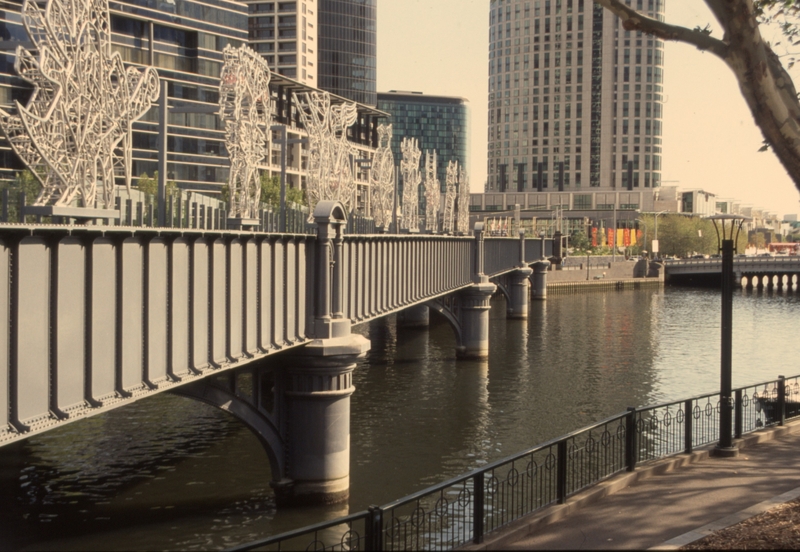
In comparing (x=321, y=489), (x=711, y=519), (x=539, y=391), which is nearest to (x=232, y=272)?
(x=321, y=489)

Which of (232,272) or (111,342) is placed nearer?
(111,342)

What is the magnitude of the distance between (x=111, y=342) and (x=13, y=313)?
252 centimetres

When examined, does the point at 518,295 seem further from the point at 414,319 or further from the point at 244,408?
the point at 244,408

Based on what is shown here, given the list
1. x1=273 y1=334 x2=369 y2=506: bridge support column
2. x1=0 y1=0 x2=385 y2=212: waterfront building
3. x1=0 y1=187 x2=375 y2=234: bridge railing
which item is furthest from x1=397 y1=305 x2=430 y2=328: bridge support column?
x1=273 y1=334 x2=369 y2=506: bridge support column

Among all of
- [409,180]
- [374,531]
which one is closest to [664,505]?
[374,531]

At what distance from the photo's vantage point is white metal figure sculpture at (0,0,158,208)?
18.6 metres

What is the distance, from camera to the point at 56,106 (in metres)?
19.1

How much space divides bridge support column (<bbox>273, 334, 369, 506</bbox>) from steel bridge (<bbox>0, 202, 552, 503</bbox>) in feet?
0.09

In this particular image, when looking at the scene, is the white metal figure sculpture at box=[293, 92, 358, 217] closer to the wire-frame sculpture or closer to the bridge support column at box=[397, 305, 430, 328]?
the wire-frame sculpture

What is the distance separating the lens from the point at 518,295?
80.7 metres

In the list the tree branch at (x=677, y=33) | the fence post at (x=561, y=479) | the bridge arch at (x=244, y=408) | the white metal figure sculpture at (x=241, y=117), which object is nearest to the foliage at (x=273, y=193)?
the white metal figure sculpture at (x=241, y=117)

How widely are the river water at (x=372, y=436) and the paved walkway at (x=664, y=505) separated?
871 centimetres

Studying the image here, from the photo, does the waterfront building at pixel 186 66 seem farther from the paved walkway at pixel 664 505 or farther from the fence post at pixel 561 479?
the fence post at pixel 561 479

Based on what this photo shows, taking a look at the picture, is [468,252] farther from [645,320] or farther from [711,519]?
[711,519]
